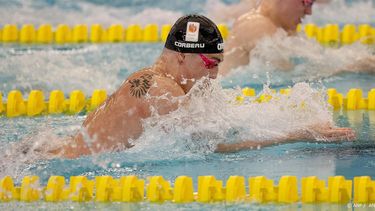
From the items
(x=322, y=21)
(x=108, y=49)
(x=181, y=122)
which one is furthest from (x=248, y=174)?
(x=322, y=21)

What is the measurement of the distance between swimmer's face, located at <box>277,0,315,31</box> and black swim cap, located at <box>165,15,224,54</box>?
2305mm

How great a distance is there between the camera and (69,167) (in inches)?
169

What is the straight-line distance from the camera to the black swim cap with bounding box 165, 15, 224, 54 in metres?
4.42

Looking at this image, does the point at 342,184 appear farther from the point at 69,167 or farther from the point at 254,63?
the point at 254,63

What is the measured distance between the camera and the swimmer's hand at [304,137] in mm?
4527

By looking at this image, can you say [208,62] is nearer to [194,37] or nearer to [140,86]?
[194,37]

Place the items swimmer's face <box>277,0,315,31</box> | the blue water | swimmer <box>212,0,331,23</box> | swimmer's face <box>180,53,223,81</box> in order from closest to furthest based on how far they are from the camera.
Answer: the blue water, swimmer's face <box>180,53,223,81</box>, swimmer's face <box>277,0,315,31</box>, swimmer <box>212,0,331,23</box>

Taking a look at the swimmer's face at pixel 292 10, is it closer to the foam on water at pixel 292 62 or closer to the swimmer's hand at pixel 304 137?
the foam on water at pixel 292 62

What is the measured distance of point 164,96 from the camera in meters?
4.27

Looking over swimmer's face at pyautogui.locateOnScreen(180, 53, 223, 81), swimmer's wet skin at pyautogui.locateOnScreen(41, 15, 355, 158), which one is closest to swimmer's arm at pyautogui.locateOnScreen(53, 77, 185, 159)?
swimmer's wet skin at pyautogui.locateOnScreen(41, 15, 355, 158)

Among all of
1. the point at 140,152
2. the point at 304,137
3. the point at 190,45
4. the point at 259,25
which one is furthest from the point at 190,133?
the point at 259,25

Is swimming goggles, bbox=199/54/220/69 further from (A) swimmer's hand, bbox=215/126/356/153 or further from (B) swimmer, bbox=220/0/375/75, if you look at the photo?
(B) swimmer, bbox=220/0/375/75

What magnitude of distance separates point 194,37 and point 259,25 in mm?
2407

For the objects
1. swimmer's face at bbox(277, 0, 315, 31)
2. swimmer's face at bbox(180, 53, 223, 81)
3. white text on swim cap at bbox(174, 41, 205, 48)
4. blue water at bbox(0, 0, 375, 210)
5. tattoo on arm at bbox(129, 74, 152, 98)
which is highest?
swimmer's face at bbox(277, 0, 315, 31)
